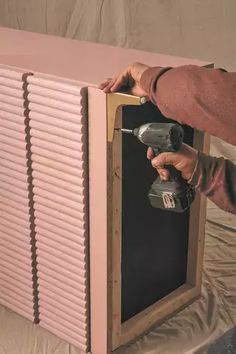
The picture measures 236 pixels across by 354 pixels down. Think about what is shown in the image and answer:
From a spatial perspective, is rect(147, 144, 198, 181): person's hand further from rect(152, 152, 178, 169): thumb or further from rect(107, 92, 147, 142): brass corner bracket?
rect(107, 92, 147, 142): brass corner bracket

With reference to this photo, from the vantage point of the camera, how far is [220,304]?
6.22 ft

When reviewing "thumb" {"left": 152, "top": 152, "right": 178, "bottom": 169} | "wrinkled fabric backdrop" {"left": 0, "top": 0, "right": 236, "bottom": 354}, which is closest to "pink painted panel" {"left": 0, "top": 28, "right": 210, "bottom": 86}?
"thumb" {"left": 152, "top": 152, "right": 178, "bottom": 169}

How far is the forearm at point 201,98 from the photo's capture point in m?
1.09

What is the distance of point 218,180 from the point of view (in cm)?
133

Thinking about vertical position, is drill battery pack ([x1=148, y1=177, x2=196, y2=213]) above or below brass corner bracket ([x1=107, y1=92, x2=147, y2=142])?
below

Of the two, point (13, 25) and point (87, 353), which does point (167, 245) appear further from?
point (13, 25)

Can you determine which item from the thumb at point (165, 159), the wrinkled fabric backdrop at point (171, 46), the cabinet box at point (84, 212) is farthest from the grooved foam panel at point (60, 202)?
the thumb at point (165, 159)

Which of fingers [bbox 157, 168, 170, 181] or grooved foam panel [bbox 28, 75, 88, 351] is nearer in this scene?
fingers [bbox 157, 168, 170, 181]

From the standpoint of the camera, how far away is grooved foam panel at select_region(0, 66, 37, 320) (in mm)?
1590

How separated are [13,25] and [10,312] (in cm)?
164

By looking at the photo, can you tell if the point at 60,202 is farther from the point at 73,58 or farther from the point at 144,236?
the point at 73,58

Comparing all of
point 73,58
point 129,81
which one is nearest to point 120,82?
point 129,81

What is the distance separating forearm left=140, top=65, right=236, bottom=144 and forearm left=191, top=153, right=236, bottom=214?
0.68 ft

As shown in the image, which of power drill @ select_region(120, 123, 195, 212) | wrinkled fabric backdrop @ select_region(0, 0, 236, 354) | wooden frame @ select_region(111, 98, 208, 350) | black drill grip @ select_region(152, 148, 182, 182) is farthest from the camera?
wrinkled fabric backdrop @ select_region(0, 0, 236, 354)
